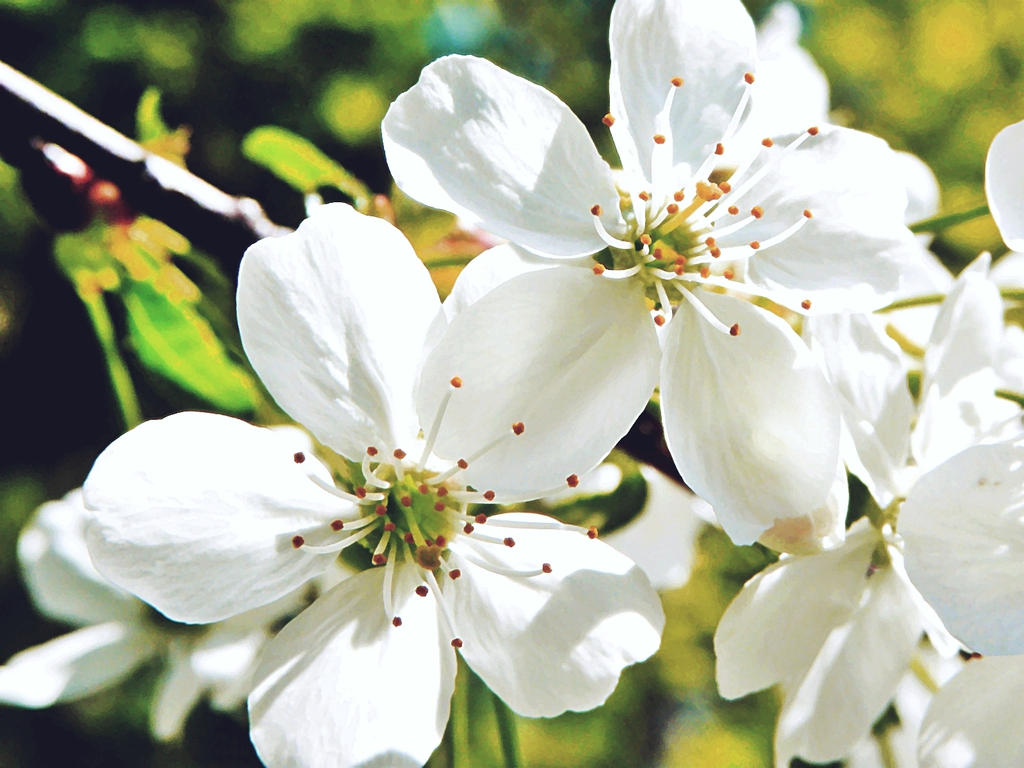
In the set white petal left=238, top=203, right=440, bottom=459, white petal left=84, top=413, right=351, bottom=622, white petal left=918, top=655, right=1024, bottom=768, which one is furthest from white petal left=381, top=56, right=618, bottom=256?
white petal left=918, top=655, right=1024, bottom=768

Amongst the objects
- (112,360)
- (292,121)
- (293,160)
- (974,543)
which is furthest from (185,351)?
(292,121)

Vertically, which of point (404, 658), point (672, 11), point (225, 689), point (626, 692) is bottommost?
point (626, 692)

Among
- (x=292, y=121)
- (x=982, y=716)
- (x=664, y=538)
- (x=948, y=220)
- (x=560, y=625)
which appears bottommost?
(x=292, y=121)

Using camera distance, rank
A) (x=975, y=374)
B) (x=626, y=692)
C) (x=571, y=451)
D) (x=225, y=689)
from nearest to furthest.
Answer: (x=571, y=451) → (x=975, y=374) → (x=225, y=689) → (x=626, y=692)

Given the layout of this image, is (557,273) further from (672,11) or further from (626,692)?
(626,692)

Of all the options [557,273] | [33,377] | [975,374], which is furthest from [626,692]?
[557,273]

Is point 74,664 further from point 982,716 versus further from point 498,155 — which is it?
point 982,716
